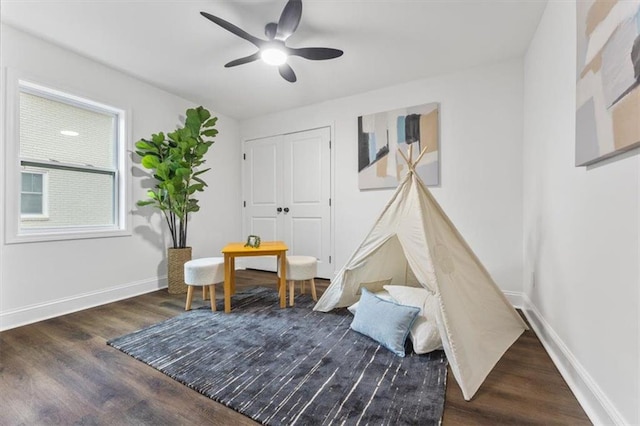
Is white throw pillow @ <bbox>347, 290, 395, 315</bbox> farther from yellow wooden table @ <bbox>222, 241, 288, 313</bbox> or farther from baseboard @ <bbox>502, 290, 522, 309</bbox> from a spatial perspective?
baseboard @ <bbox>502, 290, 522, 309</bbox>

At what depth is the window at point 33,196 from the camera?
7.80 feet

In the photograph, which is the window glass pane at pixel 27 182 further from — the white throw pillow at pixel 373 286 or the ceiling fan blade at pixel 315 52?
the white throw pillow at pixel 373 286

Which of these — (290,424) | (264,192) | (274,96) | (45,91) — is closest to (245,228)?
(264,192)

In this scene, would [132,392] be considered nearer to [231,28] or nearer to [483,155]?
[231,28]

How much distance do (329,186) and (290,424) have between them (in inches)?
114

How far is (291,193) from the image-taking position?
13.4 ft

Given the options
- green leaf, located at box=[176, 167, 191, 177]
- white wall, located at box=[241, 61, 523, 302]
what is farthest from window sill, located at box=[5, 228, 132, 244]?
white wall, located at box=[241, 61, 523, 302]

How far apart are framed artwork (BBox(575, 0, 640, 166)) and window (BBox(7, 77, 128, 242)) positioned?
3.84 metres

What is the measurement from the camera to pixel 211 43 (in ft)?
8.04

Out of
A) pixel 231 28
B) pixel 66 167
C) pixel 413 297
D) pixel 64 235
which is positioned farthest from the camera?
pixel 66 167

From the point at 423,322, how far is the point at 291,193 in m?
2.71

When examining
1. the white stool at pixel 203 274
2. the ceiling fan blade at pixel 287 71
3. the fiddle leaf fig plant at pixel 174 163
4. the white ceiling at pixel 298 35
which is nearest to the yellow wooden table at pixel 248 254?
the white stool at pixel 203 274

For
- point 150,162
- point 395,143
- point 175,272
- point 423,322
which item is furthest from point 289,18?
point 175,272

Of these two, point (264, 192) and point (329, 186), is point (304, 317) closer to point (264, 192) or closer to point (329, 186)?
point (329, 186)
